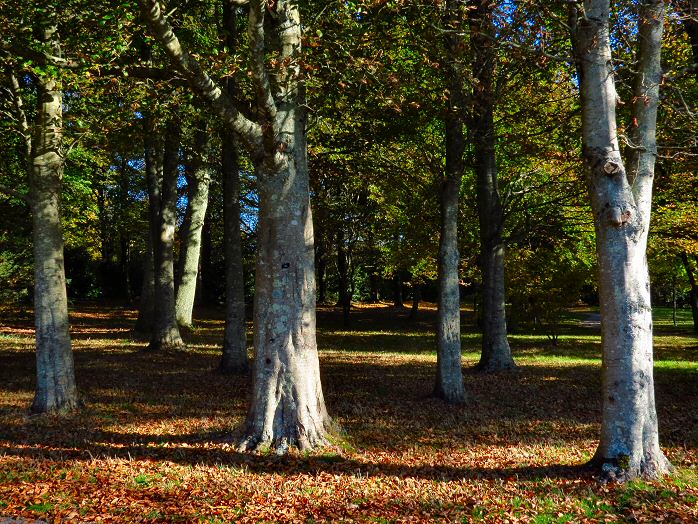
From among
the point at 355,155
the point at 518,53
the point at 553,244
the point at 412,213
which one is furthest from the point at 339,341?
the point at 518,53

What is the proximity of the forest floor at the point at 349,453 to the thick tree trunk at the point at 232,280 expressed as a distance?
2.59ft

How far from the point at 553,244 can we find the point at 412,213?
5575 millimetres

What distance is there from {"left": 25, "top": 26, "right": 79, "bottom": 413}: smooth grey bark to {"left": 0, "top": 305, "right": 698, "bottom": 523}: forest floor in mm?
579

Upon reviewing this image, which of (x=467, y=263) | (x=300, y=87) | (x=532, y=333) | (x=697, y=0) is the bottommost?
(x=532, y=333)

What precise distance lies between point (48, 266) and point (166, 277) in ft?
26.9

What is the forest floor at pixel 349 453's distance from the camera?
16.7 feet

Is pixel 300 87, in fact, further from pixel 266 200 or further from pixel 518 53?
pixel 518 53

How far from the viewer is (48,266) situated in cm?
903

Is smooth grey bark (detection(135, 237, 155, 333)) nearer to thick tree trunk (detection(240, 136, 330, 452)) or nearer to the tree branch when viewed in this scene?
thick tree trunk (detection(240, 136, 330, 452))

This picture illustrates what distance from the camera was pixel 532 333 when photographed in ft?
92.3

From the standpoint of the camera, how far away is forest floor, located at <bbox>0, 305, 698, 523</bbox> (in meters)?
5.10

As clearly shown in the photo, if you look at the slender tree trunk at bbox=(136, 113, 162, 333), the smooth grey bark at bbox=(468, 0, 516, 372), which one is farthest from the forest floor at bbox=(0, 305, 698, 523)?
the slender tree trunk at bbox=(136, 113, 162, 333)

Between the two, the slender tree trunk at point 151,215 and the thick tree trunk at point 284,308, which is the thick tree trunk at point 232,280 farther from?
the thick tree trunk at point 284,308

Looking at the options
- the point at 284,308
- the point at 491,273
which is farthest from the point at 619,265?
the point at 491,273
